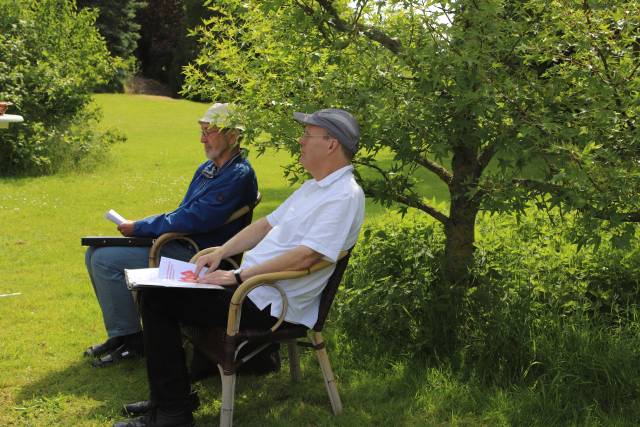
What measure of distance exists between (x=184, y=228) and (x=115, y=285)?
0.51m

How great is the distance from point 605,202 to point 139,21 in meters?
40.8

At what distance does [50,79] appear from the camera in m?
11.9

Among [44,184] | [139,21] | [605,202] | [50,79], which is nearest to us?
[605,202]

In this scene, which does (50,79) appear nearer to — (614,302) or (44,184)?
(44,184)

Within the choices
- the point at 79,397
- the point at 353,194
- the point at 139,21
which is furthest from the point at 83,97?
the point at 139,21

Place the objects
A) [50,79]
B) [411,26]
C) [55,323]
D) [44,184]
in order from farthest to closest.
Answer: [50,79]
[44,184]
[55,323]
[411,26]

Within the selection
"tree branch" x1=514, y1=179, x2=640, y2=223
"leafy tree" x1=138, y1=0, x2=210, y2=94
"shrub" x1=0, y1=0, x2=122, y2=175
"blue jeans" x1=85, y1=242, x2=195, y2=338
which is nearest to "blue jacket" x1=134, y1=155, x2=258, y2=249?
"blue jeans" x1=85, y1=242, x2=195, y2=338

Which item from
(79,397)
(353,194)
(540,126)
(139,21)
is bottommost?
(79,397)

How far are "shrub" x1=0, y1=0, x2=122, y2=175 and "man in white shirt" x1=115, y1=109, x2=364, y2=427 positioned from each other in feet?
28.2

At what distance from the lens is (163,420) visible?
351 centimetres

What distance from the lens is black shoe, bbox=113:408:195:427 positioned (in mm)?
3508

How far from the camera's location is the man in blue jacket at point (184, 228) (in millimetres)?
4332

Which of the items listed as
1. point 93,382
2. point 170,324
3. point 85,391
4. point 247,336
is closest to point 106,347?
point 93,382

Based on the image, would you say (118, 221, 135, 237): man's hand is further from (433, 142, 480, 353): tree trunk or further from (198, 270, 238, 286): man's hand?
(433, 142, 480, 353): tree trunk
